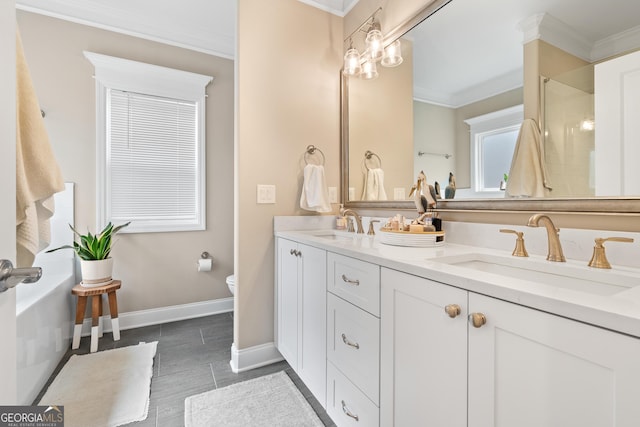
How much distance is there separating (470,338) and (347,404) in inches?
29.6

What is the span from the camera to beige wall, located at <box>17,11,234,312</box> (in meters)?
2.29

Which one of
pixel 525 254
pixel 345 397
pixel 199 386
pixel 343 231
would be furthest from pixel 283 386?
pixel 525 254

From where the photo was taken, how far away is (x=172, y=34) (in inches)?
104

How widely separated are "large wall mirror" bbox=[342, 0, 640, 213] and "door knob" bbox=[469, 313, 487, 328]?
25.3 inches

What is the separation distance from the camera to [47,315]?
180 cm

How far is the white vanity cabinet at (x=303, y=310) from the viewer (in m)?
1.42

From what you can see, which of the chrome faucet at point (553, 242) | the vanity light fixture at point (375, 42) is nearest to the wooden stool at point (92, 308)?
the vanity light fixture at point (375, 42)

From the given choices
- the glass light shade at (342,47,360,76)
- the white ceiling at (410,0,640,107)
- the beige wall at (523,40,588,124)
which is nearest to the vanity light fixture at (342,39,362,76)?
the glass light shade at (342,47,360,76)

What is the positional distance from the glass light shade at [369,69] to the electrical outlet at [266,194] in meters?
0.99

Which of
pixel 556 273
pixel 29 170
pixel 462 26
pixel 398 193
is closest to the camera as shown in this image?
pixel 29 170

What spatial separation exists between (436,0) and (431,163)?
83 cm

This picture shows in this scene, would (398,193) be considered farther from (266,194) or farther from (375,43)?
(375,43)

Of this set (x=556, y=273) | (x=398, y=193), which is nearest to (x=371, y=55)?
(x=398, y=193)

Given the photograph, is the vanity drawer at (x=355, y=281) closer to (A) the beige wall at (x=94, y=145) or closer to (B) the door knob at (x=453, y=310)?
(B) the door knob at (x=453, y=310)
